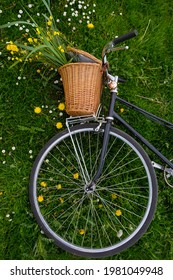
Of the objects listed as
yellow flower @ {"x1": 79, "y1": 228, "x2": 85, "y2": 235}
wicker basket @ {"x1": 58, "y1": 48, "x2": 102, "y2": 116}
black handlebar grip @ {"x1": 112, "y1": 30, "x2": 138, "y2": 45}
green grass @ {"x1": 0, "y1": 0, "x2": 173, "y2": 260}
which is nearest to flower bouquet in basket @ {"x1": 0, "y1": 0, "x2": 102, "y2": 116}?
wicker basket @ {"x1": 58, "y1": 48, "x2": 102, "y2": 116}

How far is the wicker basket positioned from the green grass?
22.9 inches

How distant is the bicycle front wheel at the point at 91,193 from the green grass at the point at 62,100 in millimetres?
145

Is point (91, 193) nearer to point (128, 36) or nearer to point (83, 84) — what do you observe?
point (83, 84)

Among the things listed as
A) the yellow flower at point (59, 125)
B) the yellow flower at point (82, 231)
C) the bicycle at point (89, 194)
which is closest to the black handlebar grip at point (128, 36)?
the bicycle at point (89, 194)

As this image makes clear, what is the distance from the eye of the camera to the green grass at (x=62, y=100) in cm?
354

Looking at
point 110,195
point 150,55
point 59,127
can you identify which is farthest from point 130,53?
point 110,195

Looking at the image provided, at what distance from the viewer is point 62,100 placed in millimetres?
3701

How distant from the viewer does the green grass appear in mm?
3535

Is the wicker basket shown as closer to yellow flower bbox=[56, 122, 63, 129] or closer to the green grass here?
yellow flower bbox=[56, 122, 63, 129]

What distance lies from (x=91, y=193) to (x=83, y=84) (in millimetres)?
998
